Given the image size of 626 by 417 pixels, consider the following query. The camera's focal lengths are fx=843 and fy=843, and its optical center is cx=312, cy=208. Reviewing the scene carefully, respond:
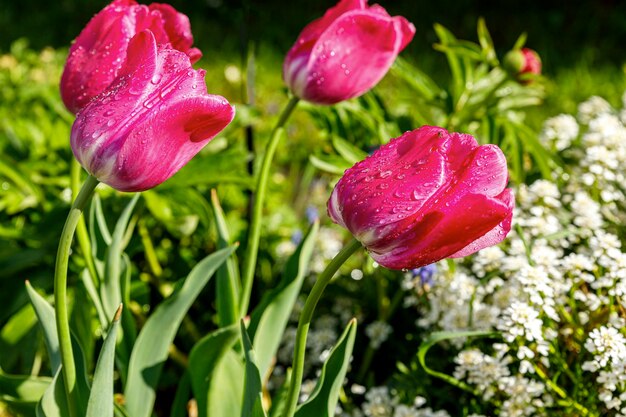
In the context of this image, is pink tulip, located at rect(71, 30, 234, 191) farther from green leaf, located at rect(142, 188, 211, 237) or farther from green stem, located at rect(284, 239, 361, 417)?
green leaf, located at rect(142, 188, 211, 237)

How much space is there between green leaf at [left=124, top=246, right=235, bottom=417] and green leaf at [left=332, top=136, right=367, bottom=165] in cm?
38

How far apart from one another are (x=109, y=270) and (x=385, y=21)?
1.63ft

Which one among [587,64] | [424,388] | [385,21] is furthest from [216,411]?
[587,64]

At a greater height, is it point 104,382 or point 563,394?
point 104,382

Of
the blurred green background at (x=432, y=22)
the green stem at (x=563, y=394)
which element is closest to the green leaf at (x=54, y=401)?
the green stem at (x=563, y=394)

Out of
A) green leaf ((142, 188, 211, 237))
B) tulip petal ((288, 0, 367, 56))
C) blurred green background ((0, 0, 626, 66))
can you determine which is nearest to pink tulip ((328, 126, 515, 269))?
tulip petal ((288, 0, 367, 56))

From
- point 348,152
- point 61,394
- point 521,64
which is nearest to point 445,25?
point 521,64

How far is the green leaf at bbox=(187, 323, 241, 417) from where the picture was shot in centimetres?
115

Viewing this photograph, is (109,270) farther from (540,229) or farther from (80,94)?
(540,229)

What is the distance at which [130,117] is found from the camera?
80 centimetres

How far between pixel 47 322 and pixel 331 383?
36 centimetres

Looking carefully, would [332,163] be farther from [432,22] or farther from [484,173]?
[432,22]

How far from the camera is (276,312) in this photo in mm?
1238

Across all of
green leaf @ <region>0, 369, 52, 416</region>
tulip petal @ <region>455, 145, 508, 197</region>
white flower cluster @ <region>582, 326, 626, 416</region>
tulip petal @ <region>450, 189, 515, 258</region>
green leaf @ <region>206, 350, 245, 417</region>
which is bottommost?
white flower cluster @ <region>582, 326, 626, 416</region>
